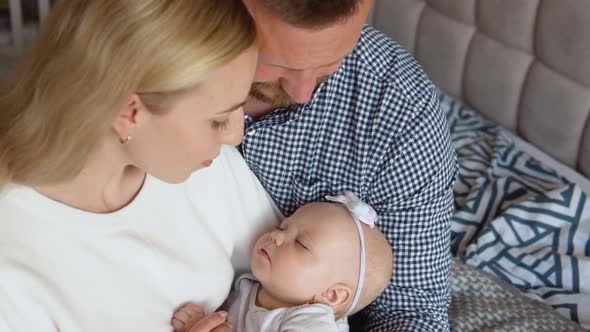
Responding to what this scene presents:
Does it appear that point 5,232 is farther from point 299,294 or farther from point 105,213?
point 299,294

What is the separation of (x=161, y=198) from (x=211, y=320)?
245mm

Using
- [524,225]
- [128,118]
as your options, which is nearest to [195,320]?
[128,118]

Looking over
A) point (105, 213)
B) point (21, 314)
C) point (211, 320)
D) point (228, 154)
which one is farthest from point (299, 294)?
point (21, 314)

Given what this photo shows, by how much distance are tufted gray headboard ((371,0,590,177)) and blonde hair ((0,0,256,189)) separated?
1.25 meters

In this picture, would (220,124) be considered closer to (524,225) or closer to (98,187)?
(98,187)

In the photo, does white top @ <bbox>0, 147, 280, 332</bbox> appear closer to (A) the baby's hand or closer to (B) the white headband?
(A) the baby's hand

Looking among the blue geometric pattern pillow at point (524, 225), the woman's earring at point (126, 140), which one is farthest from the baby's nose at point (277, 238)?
the blue geometric pattern pillow at point (524, 225)

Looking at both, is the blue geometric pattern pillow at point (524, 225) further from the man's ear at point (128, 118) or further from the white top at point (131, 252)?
the man's ear at point (128, 118)

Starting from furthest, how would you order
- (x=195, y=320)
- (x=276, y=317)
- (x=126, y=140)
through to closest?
(x=276, y=317) < (x=195, y=320) < (x=126, y=140)

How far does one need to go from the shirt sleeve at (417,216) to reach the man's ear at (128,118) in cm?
56

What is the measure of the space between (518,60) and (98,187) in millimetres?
1500

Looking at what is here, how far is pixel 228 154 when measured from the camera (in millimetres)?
1604

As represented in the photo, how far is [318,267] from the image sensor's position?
5.05 feet

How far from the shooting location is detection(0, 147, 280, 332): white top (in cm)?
120
